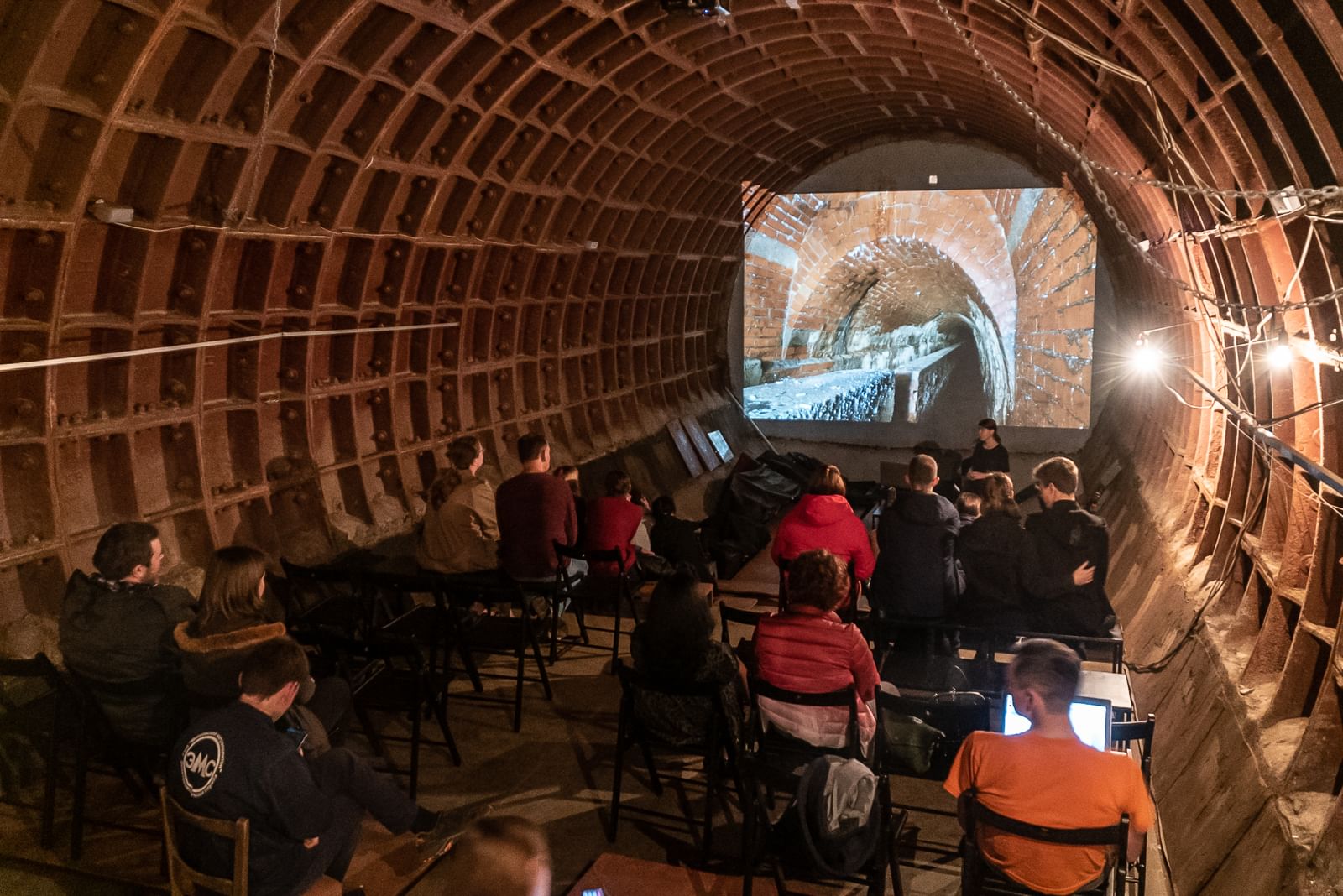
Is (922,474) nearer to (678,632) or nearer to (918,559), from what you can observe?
(918,559)

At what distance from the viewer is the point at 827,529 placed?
302 inches

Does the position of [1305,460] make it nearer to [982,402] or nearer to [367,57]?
[367,57]

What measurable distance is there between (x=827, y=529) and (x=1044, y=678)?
373 cm

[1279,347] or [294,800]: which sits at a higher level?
[1279,347]

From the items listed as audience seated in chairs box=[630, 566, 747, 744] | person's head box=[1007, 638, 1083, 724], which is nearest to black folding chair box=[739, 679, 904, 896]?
audience seated in chairs box=[630, 566, 747, 744]

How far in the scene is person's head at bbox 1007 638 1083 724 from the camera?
3939 mm

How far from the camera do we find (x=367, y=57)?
8.27 meters

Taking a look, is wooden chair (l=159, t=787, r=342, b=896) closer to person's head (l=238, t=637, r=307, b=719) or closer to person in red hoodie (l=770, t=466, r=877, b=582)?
person's head (l=238, t=637, r=307, b=719)

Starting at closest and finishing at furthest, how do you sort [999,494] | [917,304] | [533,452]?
[999,494], [533,452], [917,304]

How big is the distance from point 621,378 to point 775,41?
545 cm

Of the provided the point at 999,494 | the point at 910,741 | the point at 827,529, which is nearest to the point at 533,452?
A: the point at 827,529

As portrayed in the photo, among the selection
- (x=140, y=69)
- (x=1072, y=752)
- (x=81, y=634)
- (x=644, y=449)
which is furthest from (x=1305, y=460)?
(x=644, y=449)

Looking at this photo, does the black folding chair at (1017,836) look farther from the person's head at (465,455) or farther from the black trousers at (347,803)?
the person's head at (465,455)

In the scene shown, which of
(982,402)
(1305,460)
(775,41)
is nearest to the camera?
(1305,460)
